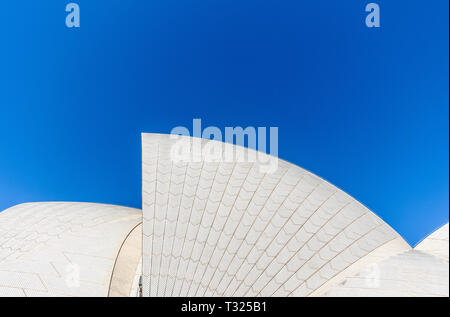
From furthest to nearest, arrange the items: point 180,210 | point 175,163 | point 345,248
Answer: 1. point 175,163
2. point 180,210
3. point 345,248

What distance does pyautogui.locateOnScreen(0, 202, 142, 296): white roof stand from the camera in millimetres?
8070

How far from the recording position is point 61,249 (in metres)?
9.53

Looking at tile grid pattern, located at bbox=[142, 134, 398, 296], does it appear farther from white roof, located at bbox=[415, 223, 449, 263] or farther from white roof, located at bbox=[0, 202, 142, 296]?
white roof, located at bbox=[0, 202, 142, 296]

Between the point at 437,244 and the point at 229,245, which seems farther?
the point at 229,245

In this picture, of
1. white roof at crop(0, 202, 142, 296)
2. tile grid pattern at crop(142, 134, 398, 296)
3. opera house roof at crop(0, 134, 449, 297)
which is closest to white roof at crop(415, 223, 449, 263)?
opera house roof at crop(0, 134, 449, 297)

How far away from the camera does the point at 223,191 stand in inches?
374

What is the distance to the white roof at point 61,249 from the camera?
26.5 feet

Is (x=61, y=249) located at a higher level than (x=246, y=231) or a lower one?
lower

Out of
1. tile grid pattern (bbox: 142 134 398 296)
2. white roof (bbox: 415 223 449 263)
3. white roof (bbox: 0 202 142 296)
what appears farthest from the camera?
white roof (bbox: 0 202 142 296)

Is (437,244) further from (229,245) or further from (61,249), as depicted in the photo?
(61,249)

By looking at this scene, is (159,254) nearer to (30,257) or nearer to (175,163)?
(175,163)

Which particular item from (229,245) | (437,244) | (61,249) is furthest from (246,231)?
(61,249)

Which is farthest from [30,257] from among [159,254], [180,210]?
[180,210]
